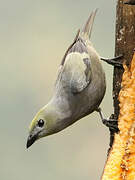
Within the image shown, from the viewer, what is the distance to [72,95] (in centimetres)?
482

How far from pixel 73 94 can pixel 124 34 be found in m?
1.42

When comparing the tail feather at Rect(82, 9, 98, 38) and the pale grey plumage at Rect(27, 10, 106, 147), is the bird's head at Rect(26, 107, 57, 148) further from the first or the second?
the tail feather at Rect(82, 9, 98, 38)

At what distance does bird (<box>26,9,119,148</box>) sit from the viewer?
4.66 metres

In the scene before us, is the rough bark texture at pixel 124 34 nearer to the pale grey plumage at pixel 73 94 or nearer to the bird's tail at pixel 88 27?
the pale grey plumage at pixel 73 94

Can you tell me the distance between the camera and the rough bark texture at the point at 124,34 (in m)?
3.56

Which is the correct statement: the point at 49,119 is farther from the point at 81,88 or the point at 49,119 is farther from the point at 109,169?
the point at 109,169

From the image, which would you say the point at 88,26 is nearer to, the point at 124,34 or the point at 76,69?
the point at 76,69

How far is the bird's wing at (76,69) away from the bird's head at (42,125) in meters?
0.41

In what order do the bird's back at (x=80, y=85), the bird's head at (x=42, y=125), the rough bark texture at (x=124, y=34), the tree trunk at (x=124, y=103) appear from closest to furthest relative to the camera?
1. the tree trunk at (x=124, y=103)
2. the rough bark texture at (x=124, y=34)
3. the bird's head at (x=42, y=125)
4. the bird's back at (x=80, y=85)

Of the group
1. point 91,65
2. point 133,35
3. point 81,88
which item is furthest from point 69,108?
point 133,35

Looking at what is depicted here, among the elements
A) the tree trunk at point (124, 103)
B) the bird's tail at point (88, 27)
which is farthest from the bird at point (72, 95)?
the tree trunk at point (124, 103)

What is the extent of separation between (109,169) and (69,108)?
6.25 feet

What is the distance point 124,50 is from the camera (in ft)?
11.8

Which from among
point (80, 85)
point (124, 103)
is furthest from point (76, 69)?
point (124, 103)
